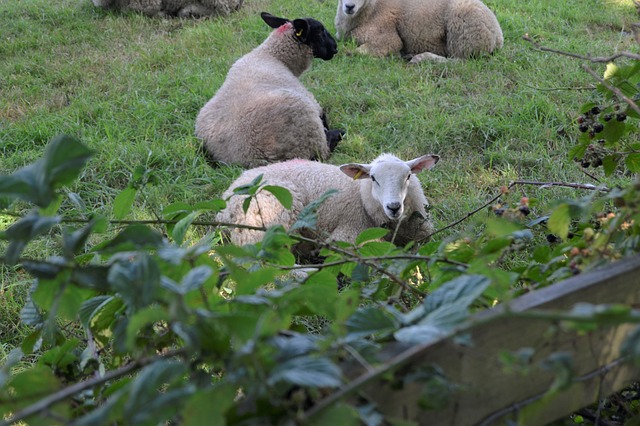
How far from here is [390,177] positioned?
3.78 metres

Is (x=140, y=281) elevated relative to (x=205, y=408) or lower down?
elevated

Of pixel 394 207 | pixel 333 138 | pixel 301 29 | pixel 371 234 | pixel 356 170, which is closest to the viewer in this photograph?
pixel 371 234

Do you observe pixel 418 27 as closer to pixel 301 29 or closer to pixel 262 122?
pixel 301 29

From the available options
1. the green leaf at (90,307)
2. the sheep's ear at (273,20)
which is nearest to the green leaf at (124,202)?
the green leaf at (90,307)

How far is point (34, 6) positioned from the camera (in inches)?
335

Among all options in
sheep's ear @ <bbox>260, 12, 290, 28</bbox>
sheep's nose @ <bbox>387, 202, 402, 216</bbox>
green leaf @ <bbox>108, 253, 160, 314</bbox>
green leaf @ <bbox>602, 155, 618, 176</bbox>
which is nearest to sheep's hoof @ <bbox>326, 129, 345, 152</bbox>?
sheep's ear @ <bbox>260, 12, 290, 28</bbox>

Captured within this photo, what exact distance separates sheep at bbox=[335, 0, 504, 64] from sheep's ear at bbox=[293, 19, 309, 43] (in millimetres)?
1048

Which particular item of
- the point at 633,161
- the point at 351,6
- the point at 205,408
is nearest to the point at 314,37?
the point at 351,6

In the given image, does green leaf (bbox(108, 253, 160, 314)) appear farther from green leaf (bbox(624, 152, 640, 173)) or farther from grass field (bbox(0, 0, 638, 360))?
grass field (bbox(0, 0, 638, 360))

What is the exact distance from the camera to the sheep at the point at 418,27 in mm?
6961

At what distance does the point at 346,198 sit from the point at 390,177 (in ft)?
1.58

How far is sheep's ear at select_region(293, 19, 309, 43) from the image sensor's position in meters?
6.22

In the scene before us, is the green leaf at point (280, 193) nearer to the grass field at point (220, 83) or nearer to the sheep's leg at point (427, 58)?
the grass field at point (220, 83)

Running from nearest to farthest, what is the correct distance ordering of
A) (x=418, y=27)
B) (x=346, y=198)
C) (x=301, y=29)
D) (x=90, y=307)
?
1. (x=90, y=307)
2. (x=346, y=198)
3. (x=301, y=29)
4. (x=418, y=27)
